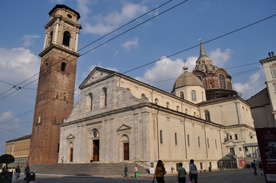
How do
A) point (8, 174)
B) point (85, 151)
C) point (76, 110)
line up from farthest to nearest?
point (76, 110) < point (85, 151) < point (8, 174)

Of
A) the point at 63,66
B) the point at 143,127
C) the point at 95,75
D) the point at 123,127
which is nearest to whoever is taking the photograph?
the point at 143,127

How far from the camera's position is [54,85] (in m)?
39.7

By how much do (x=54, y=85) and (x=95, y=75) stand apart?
32.6 ft

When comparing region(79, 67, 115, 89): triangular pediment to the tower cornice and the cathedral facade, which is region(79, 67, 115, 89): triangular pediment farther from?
the tower cornice

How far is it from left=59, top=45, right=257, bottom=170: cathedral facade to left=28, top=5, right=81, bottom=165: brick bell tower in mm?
2773

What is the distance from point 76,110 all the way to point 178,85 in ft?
75.7

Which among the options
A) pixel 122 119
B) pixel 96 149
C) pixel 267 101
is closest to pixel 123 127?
pixel 122 119

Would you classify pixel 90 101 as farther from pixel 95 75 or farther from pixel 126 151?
pixel 126 151

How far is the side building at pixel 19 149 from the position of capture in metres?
67.8

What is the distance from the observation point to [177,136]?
29469 millimetres

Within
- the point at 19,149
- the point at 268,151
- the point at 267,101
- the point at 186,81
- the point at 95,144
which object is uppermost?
→ the point at 186,81

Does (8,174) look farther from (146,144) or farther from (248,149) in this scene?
(248,149)

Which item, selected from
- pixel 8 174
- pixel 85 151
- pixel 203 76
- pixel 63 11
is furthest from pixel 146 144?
pixel 203 76

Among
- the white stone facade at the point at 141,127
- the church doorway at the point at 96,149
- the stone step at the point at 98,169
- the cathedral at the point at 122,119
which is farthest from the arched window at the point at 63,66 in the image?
the stone step at the point at 98,169
